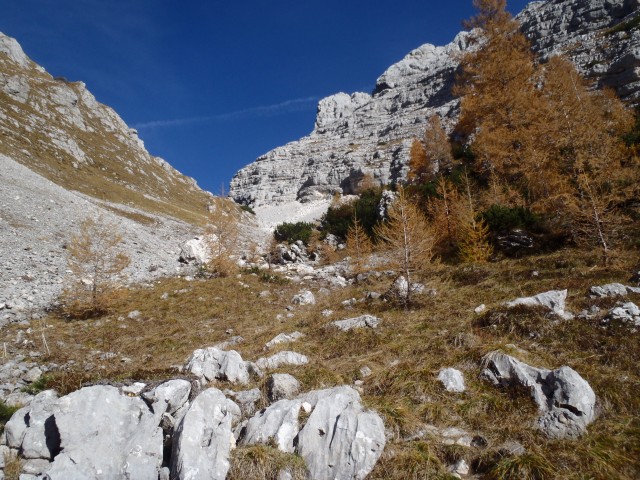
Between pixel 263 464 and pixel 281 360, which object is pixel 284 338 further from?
pixel 263 464

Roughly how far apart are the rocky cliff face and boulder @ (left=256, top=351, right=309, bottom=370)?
29.0 meters

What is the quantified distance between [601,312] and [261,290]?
1494 cm

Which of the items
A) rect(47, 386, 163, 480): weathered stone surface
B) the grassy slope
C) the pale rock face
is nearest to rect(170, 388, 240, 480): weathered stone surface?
rect(47, 386, 163, 480): weathered stone surface

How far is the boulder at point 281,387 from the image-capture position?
621cm

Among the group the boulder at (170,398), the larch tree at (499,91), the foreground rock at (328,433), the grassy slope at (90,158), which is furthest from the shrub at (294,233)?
the foreground rock at (328,433)

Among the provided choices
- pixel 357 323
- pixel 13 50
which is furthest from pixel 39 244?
pixel 13 50

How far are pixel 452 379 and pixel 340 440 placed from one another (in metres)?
2.46

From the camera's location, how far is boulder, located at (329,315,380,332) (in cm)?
1020

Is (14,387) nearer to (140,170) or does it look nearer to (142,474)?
(142,474)

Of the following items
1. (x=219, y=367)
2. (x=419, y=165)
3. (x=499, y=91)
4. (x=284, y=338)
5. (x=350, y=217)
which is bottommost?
(x=219, y=367)

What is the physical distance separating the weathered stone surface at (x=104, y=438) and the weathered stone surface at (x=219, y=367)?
200cm

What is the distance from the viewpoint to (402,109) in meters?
155

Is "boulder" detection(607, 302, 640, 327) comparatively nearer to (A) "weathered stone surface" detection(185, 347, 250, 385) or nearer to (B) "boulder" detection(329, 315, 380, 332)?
(B) "boulder" detection(329, 315, 380, 332)

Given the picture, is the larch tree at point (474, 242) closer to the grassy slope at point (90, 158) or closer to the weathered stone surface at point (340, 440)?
the weathered stone surface at point (340, 440)
